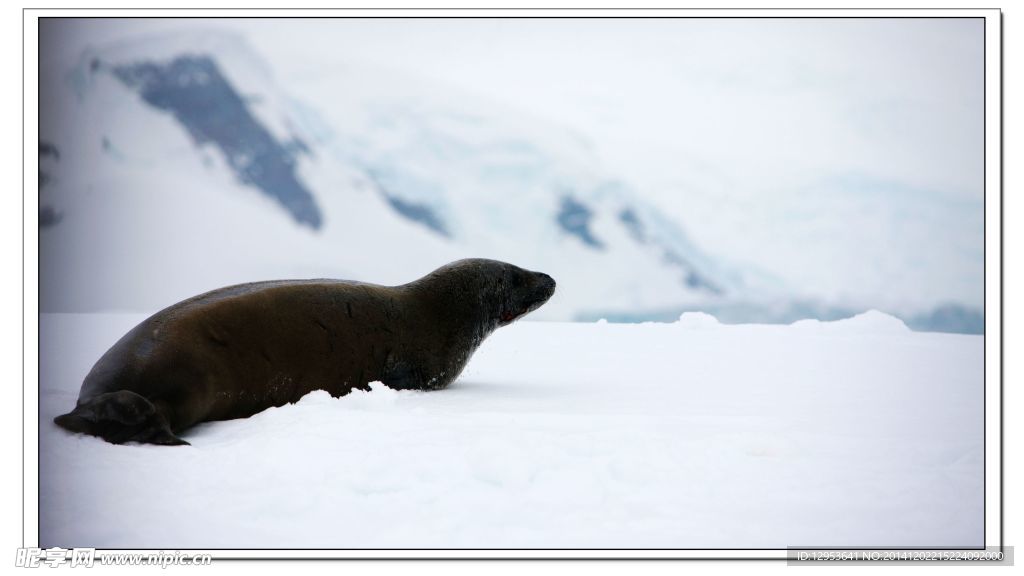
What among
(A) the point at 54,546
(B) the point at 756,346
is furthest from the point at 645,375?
(A) the point at 54,546

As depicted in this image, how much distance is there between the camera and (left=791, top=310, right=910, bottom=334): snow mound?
24.7 feet

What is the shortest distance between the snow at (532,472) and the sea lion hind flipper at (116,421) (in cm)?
9

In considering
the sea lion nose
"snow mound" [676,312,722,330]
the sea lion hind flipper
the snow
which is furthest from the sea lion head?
"snow mound" [676,312,722,330]

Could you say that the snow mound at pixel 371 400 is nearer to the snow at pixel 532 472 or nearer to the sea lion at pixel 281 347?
the snow at pixel 532 472

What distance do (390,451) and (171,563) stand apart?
0.71m

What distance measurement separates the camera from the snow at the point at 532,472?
6.92 feet

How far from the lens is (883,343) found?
6598 millimetres

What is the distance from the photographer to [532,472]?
7.86ft

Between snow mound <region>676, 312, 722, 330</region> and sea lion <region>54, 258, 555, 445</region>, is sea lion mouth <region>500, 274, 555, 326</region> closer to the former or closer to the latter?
sea lion <region>54, 258, 555, 445</region>

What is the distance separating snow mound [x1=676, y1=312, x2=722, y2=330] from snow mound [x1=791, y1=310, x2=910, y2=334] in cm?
89

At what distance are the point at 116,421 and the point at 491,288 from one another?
2.35 m

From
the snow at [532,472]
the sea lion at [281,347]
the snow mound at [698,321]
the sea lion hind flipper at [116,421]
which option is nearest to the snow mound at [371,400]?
the snow at [532,472]

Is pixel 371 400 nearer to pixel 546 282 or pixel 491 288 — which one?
pixel 491 288
